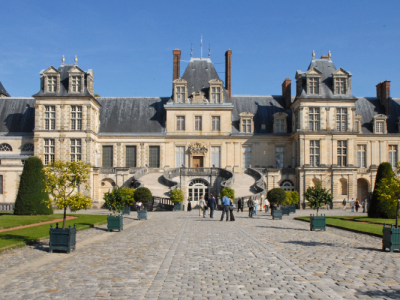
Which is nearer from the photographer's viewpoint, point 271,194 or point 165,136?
point 271,194

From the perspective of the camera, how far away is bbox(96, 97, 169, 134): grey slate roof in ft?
156

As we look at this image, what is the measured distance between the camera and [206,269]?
1023 centimetres

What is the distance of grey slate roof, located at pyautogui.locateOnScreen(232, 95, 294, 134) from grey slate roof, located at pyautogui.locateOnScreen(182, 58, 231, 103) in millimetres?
2581

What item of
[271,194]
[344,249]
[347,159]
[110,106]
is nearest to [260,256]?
[344,249]

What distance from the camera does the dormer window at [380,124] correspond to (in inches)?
1845

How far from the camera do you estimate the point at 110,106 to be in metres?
49.7

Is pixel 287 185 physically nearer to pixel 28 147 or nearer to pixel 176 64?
pixel 176 64

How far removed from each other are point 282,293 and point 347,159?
38135 millimetres

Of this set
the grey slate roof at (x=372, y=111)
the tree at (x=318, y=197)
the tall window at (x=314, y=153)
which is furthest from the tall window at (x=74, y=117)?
the grey slate roof at (x=372, y=111)

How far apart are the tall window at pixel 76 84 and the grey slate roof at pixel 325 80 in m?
21.5

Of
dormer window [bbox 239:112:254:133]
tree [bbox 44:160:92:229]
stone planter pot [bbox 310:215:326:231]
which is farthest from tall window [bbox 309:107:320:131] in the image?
tree [bbox 44:160:92:229]

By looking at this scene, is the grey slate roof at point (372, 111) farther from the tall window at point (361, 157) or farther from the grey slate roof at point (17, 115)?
the grey slate roof at point (17, 115)

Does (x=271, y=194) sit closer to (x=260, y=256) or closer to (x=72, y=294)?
(x=260, y=256)

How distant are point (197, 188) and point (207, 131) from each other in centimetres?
730
